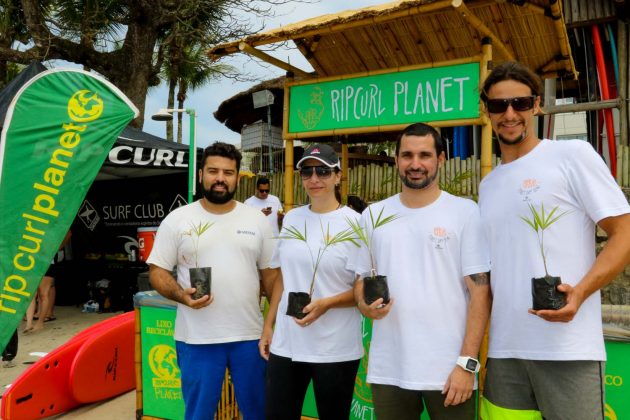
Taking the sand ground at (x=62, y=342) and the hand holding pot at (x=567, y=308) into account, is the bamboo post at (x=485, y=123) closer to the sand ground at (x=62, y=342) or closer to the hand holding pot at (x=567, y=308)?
the hand holding pot at (x=567, y=308)

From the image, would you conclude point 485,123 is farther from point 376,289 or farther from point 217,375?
point 217,375

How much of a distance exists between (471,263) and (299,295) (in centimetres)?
78

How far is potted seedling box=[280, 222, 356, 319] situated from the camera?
2.26 m

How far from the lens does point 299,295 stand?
2.27m

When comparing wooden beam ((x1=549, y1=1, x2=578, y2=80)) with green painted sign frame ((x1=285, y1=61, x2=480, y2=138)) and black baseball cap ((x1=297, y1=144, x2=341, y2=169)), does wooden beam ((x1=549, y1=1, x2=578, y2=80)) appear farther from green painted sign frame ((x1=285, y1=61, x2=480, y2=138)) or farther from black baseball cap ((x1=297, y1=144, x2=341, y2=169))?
black baseball cap ((x1=297, y1=144, x2=341, y2=169))

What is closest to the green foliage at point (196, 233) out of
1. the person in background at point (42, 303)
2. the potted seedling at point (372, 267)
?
the potted seedling at point (372, 267)

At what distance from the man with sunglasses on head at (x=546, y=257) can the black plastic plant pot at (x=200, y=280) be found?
1.40 meters

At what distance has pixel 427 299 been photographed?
1988 millimetres

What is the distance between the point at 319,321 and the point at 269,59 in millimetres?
2869

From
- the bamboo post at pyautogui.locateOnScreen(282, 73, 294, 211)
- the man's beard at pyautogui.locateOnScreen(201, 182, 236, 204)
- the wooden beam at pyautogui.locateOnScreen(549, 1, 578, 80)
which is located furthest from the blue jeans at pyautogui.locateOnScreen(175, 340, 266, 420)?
the wooden beam at pyautogui.locateOnScreen(549, 1, 578, 80)

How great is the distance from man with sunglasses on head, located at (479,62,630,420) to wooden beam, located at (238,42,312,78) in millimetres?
2785

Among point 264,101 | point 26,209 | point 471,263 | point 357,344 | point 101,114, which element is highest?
point 264,101

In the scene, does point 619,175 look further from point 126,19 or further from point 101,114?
point 126,19

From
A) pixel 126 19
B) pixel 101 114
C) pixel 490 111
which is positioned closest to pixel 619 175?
pixel 490 111
